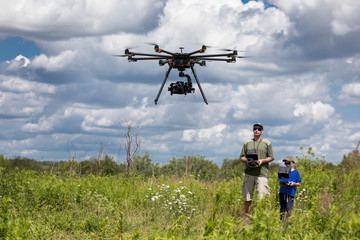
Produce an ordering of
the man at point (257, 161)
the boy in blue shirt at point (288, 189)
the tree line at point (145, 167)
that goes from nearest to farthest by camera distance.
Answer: the boy in blue shirt at point (288, 189)
the man at point (257, 161)
the tree line at point (145, 167)

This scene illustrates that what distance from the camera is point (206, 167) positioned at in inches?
1181

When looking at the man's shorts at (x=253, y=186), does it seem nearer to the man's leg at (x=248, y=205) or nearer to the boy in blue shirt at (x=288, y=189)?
the man's leg at (x=248, y=205)

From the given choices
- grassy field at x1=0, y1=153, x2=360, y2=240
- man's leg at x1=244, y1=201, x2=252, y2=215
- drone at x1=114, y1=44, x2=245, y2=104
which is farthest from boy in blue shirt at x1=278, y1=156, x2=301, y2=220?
drone at x1=114, y1=44, x2=245, y2=104

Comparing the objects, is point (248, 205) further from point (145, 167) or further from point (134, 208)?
point (145, 167)

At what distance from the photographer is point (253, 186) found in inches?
393

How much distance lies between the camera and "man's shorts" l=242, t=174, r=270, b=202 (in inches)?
387

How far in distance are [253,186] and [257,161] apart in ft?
2.25

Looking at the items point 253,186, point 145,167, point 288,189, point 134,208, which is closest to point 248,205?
point 253,186

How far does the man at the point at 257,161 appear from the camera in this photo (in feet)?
32.0

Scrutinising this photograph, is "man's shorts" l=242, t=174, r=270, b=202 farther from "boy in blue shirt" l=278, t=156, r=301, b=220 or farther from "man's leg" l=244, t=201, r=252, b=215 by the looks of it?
"boy in blue shirt" l=278, t=156, r=301, b=220

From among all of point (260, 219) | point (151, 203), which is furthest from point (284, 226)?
point (151, 203)

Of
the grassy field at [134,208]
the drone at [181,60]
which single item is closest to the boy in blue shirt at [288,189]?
the grassy field at [134,208]

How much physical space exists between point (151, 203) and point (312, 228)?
625 cm

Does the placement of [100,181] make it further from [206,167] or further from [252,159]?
[206,167]
